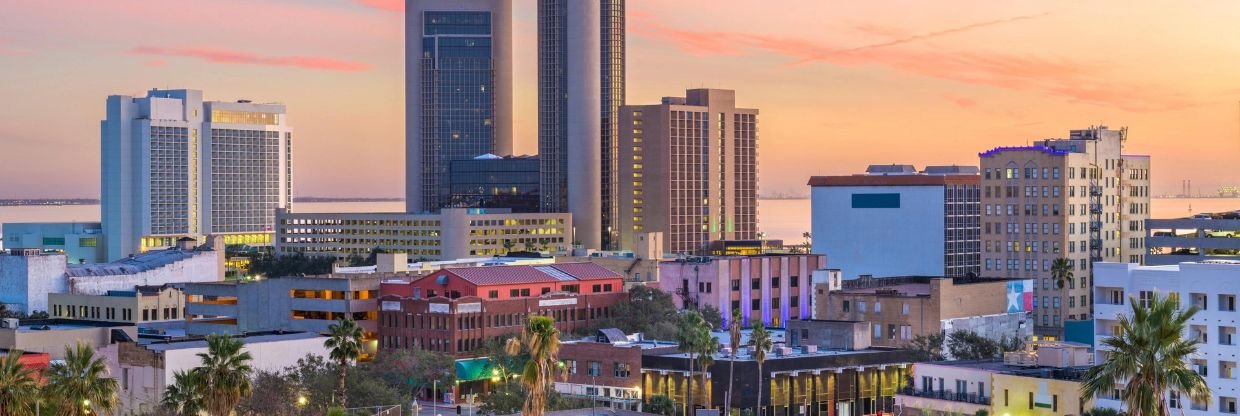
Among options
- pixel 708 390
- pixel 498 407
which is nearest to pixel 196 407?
pixel 498 407

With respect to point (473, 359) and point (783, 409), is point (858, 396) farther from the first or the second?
point (473, 359)

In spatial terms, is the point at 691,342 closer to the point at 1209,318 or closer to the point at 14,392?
the point at 1209,318

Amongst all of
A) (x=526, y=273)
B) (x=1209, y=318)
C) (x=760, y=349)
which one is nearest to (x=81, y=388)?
(x=760, y=349)

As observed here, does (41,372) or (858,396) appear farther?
(858,396)

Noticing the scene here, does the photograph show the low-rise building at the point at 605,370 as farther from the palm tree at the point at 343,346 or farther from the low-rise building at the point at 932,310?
the low-rise building at the point at 932,310

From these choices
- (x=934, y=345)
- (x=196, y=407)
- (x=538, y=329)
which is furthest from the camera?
(x=934, y=345)

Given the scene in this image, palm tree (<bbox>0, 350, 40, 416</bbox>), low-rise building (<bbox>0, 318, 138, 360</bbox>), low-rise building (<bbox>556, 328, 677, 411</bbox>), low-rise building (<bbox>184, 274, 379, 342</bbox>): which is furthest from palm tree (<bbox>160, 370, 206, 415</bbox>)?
low-rise building (<bbox>184, 274, 379, 342</bbox>)

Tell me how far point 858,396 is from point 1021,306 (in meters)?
45.4

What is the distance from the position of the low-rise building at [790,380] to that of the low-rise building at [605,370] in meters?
0.96

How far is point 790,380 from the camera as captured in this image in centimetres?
13475

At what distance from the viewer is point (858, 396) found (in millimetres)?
138375

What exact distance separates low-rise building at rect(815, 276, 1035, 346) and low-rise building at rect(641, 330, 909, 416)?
632 inches

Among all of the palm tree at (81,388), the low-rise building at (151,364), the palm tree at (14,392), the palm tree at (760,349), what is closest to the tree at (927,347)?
the palm tree at (760,349)

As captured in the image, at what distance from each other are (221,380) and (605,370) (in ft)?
159
